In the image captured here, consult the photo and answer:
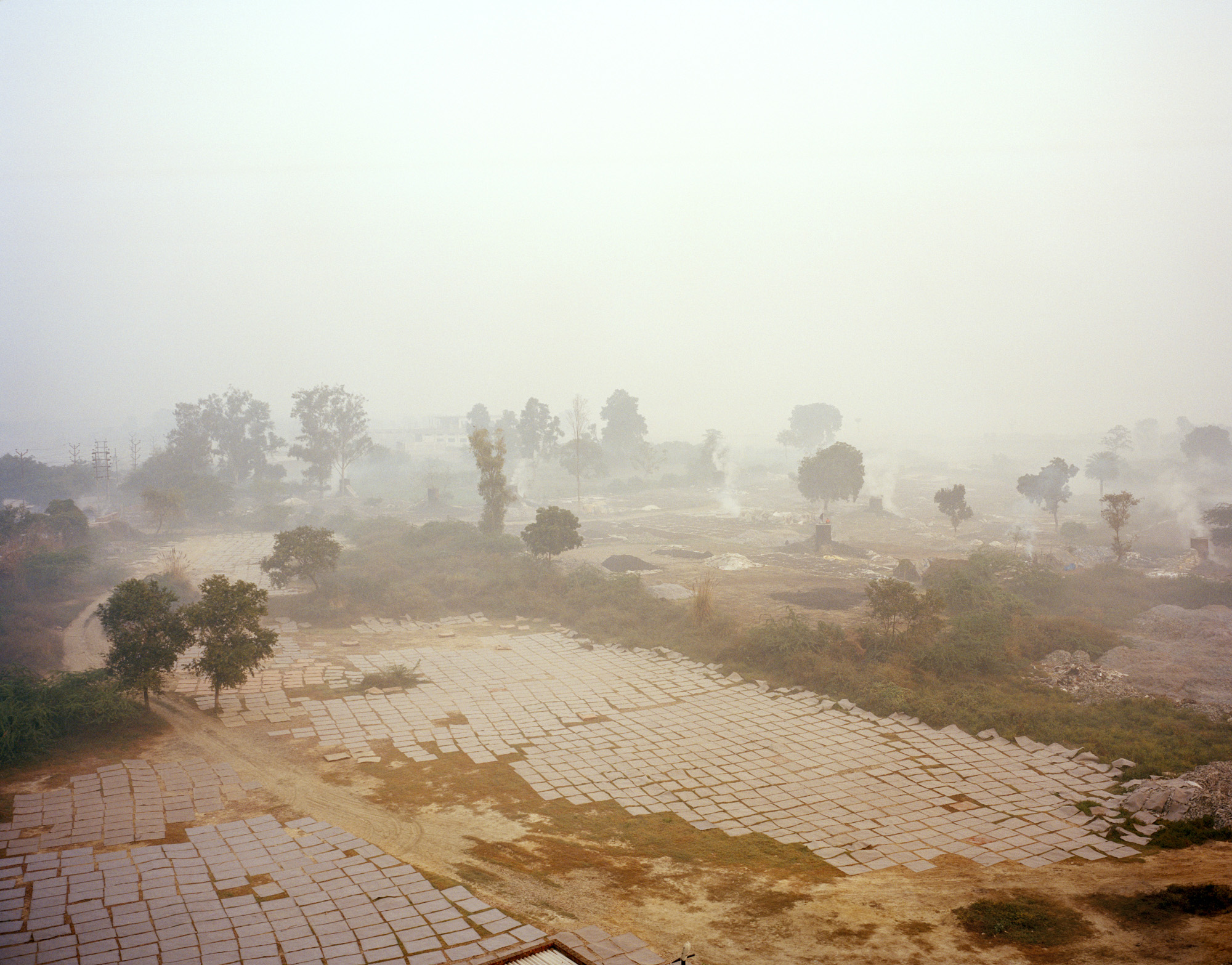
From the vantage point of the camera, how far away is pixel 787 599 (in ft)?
67.7

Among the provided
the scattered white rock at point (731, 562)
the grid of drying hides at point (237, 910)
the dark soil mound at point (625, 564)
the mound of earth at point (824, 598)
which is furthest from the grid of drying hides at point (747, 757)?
the scattered white rock at point (731, 562)

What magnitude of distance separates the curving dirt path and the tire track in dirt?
4.58 m

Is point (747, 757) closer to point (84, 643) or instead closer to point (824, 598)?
point (824, 598)

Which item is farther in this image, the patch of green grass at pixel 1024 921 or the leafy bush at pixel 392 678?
the leafy bush at pixel 392 678

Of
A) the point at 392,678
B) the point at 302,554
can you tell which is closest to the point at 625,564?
the point at 302,554

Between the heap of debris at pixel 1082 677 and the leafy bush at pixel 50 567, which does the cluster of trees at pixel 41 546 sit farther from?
the heap of debris at pixel 1082 677

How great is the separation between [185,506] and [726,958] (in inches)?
1490

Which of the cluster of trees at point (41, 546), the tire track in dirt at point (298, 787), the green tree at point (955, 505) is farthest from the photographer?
the green tree at point (955, 505)

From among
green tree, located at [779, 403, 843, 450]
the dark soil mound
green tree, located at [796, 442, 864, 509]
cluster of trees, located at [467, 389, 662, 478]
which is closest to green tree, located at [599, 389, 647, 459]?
cluster of trees, located at [467, 389, 662, 478]

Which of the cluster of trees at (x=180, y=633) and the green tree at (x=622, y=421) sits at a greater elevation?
the green tree at (x=622, y=421)

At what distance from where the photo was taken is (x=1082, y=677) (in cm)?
1368

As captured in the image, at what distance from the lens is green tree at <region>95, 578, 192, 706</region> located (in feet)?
38.7

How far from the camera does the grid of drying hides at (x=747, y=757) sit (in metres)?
8.61

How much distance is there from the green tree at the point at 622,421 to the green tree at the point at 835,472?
2512cm
